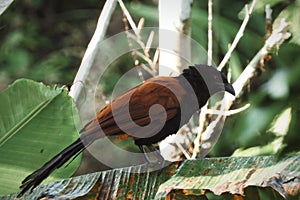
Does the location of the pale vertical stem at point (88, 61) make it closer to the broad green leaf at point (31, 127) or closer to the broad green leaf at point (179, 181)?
the broad green leaf at point (31, 127)

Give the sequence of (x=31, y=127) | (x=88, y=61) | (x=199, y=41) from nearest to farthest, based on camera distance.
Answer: (x=31, y=127)
(x=88, y=61)
(x=199, y=41)

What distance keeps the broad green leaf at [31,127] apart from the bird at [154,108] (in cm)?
7

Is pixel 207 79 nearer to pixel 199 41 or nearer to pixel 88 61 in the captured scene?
pixel 88 61

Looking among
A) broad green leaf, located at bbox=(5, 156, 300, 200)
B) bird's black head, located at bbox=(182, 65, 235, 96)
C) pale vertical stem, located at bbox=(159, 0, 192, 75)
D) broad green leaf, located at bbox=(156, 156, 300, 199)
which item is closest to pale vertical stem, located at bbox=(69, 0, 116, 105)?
pale vertical stem, located at bbox=(159, 0, 192, 75)

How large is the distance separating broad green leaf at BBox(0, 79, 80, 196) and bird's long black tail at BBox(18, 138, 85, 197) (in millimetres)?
53

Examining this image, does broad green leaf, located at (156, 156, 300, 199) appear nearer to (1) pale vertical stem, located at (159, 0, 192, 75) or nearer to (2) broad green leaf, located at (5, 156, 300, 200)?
(2) broad green leaf, located at (5, 156, 300, 200)

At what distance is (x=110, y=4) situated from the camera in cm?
245

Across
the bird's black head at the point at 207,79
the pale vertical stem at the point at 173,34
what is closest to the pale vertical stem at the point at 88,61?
the pale vertical stem at the point at 173,34

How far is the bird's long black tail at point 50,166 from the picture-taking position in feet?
5.49

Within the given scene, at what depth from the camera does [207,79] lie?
215 cm

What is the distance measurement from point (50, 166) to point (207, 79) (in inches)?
25.7

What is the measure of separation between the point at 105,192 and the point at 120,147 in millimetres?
2324

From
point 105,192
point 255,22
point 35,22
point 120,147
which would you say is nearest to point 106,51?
point 120,147

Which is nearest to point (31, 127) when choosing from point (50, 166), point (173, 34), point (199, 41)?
point (50, 166)
